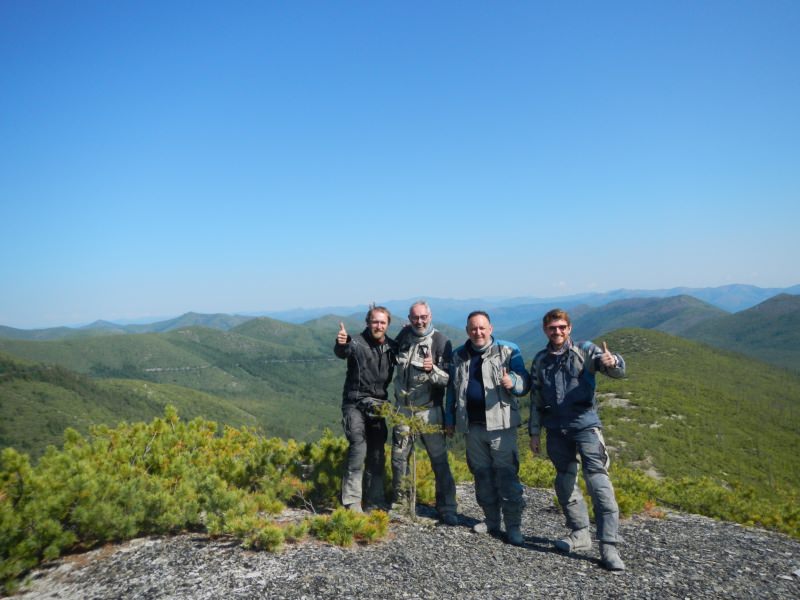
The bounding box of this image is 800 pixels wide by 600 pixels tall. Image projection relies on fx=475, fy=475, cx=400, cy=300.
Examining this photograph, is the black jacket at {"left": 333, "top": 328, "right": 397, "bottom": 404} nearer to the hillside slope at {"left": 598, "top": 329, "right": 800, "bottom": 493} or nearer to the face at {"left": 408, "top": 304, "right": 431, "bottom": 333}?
the face at {"left": 408, "top": 304, "right": 431, "bottom": 333}

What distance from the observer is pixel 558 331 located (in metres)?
6.57

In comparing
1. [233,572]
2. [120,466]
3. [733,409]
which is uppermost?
[120,466]

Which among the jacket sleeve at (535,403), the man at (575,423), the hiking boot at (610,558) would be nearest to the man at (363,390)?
the jacket sleeve at (535,403)

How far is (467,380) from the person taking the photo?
6973mm

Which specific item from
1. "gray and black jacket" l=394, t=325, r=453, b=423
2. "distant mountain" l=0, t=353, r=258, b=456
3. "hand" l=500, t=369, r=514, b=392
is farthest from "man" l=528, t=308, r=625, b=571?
"distant mountain" l=0, t=353, r=258, b=456

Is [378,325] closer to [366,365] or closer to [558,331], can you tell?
[366,365]

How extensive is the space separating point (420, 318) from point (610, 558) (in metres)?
4.06

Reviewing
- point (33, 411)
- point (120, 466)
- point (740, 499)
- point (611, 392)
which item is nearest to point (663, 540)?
point (740, 499)

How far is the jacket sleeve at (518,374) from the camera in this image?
6.65 meters

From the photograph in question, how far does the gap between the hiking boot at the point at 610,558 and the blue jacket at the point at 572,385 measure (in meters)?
1.58

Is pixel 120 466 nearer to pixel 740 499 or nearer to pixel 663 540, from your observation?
pixel 663 540

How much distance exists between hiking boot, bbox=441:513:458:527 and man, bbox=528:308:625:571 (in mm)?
1707

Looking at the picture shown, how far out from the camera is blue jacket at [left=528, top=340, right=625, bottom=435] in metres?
6.40

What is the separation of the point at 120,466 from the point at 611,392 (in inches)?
3846
